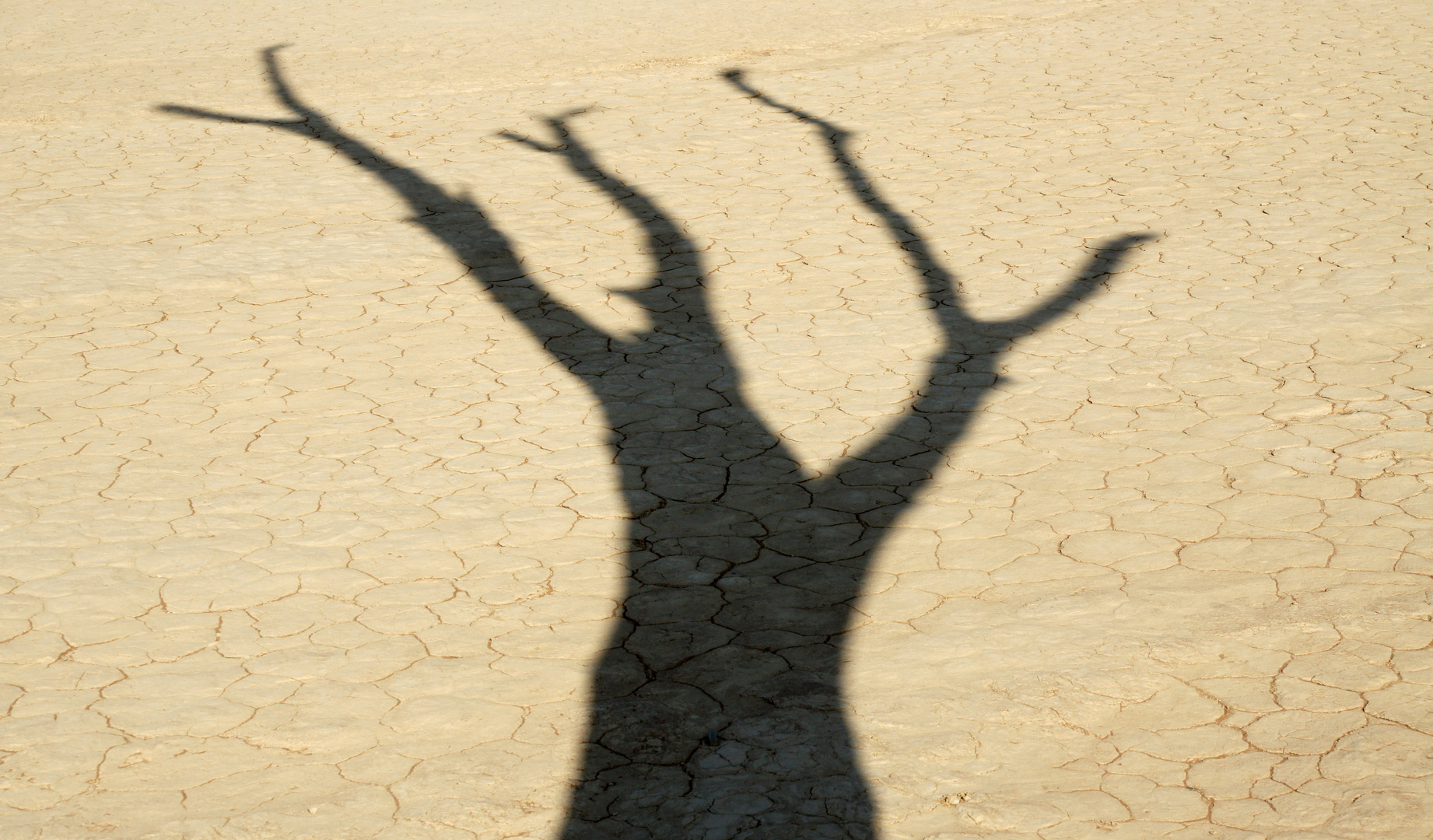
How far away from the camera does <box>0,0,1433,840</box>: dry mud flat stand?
97.0 inches

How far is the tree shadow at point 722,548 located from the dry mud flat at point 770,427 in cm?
6

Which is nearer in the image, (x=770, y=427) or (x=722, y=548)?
(x=722, y=548)

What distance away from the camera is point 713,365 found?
4.35m

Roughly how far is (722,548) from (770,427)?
0.72 metres

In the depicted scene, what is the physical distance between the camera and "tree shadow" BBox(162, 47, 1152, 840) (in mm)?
2404

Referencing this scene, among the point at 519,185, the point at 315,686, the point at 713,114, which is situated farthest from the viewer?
the point at 713,114

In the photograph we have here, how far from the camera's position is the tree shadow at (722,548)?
2.40 metres

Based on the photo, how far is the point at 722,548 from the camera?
327cm

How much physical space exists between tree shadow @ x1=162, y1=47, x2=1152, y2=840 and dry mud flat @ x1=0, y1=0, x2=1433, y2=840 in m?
0.06

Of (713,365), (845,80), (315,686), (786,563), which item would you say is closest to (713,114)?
(845,80)

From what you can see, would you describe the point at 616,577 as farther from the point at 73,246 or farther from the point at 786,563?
the point at 73,246

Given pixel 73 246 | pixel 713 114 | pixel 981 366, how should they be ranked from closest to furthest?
pixel 981 366 < pixel 73 246 < pixel 713 114

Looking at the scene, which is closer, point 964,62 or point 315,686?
point 315,686

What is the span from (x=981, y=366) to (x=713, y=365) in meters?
0.87
